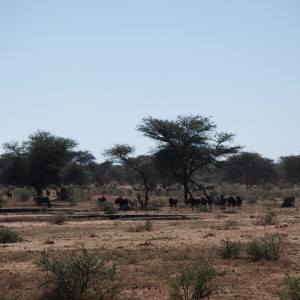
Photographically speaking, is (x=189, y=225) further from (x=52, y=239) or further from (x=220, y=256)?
(x=220, y=256)

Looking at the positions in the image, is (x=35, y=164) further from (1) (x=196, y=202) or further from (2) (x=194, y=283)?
(2) (x=194, y=283)

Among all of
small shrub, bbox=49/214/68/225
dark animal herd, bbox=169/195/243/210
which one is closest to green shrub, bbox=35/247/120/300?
small shrub, bbox=49/214/68/225

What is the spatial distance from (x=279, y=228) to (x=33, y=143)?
32468mm

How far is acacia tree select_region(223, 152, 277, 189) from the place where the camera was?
85.4 meters

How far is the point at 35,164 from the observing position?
5031 cm

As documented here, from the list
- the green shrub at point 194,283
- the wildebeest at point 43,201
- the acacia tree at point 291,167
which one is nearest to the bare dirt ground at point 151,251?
the green shrub at point 194,283

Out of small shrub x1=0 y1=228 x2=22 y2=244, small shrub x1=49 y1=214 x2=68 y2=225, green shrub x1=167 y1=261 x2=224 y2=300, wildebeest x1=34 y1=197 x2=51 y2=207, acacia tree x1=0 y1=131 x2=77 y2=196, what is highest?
acacia tree x1=0 y1=131 x2=77 y2=196

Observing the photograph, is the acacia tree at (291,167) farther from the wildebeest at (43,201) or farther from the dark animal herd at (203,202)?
the wildebeest at (43,201)

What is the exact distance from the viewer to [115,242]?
20.1m

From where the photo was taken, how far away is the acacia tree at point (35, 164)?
5059cm

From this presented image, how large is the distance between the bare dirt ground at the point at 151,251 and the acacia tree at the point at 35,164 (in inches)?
766

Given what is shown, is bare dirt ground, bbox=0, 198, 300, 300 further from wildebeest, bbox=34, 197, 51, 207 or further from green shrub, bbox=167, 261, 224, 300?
wildebeest, bbox=34, 197, 51, 207

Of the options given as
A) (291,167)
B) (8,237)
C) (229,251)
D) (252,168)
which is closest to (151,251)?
(229,251)

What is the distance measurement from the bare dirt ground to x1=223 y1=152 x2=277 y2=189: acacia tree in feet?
180
